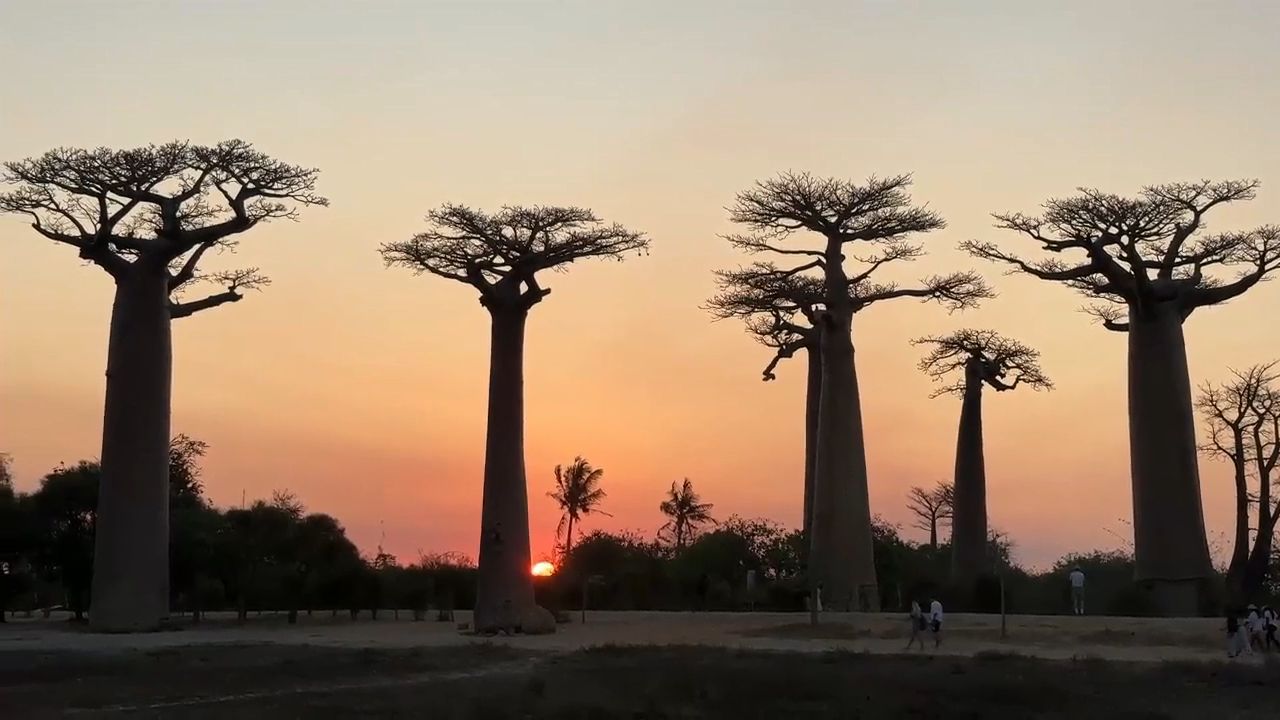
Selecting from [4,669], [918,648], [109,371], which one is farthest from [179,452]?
[918,648]

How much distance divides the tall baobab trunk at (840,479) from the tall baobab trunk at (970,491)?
5.23 m

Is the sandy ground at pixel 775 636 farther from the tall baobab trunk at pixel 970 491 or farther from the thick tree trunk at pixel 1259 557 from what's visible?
the tall baobab trunk at pixel 970 491

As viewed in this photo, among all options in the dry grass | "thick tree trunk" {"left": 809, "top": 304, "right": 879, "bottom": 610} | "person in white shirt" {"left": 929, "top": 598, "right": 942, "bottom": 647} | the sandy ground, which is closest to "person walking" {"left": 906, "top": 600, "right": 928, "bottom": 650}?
"person in white shirt" {"left": 929, "top": 598, "right": 942, "bottom": 647}

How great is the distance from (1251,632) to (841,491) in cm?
1383

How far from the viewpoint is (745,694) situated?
1623 cm

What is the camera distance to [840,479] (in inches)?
1350

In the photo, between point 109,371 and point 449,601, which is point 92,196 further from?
point 449,601

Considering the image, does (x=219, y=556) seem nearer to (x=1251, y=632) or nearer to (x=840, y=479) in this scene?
Answer: (x=840, y=479)

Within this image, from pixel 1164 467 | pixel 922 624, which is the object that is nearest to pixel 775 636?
Result: pixel 922 624

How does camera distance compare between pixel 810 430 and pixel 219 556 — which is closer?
pixel 219 556

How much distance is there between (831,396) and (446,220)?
11.8 meters

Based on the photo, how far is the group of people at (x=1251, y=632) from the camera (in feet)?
65.9

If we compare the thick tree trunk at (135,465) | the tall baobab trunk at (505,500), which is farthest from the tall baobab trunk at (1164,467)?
the thick tree trunk at (135,465)

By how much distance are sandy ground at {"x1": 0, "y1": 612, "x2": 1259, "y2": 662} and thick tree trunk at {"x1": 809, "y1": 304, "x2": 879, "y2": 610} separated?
2.77 meters
